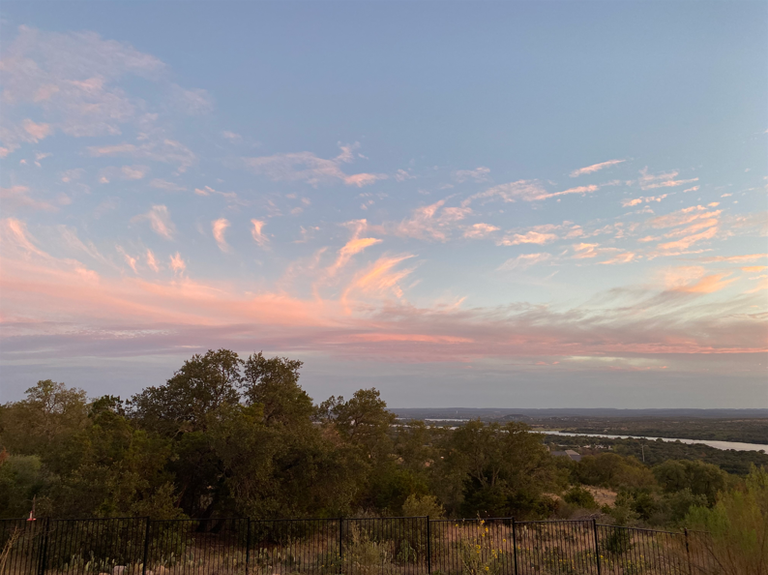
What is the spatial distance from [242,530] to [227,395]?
823 centimetres

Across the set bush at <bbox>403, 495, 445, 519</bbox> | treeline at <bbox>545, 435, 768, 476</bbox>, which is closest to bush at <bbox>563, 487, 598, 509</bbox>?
treeline at <bbox>545, 435, 768, 476</bbox>

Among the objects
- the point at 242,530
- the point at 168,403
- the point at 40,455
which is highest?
the point at 168,403

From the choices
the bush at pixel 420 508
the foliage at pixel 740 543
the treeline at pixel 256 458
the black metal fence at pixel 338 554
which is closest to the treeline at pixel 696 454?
the treeline at pixel 256 458

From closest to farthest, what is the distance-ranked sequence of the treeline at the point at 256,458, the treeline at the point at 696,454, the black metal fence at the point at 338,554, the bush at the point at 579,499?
1. the black metal fence at the point at 338,554
2. the treeline at the point at 256,458
3. the bush at the point at 579,499
4. the treeline at the point at 696,454

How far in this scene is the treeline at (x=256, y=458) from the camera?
2133cm

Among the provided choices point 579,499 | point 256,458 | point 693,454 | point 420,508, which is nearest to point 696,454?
point 693,454

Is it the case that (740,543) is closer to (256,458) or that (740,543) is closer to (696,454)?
(256,458)

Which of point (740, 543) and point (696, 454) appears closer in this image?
point (740, 543)

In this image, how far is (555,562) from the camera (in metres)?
17.0

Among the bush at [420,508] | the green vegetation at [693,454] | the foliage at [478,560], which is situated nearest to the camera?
the foliage at [478,560]

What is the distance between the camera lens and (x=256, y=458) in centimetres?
2230

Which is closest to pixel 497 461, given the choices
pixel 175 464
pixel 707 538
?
pixel 175 464

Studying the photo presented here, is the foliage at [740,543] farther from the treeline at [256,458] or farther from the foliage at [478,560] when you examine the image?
the treeline at [256,458]

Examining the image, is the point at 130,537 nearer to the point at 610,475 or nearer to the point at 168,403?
the point at 168,403
